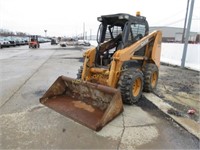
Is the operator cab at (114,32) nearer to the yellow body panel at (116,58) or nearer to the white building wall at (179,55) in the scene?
the yellow body panel at (116,58)

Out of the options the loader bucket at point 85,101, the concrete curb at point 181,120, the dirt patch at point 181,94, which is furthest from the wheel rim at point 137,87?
the loader bucket at point 85,101

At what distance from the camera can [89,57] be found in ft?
18.5

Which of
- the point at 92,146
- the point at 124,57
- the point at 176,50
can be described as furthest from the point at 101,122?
the point at 176,50

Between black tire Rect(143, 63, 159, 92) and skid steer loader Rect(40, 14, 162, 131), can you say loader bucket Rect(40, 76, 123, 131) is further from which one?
black tire Rect(143, 63, 159, 92)

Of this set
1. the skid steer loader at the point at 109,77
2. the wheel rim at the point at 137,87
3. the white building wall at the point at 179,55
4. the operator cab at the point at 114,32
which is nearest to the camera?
the skid steer loader at the point at 109,77

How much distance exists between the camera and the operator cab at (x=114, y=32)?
5.33 meters

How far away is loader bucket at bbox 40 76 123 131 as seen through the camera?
393cm

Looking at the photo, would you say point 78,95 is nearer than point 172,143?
No

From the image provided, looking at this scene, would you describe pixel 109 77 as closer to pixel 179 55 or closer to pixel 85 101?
pixel 85 101

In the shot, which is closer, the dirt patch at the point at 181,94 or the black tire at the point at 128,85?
the black tire at the point at 128,85

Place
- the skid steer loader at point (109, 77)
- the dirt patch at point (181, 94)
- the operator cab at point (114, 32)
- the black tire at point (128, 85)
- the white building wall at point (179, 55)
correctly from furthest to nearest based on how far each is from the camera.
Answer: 1. the white building wall at point (179, 55)
2. the operator cab at point (114, 32)
3. the dirt patch at point (181, 94)
4. the black tire at point (128, 85)
5. the skid steer loader at point (109, 77)

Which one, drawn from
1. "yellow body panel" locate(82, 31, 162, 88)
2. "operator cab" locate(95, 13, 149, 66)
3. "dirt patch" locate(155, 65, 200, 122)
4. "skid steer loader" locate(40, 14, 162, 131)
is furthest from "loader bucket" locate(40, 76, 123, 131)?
"dirt patch" locate(155, 65, 200, 122)

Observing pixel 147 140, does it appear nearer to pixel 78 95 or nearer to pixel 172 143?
pixel 172 143

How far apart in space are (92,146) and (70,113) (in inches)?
49.7
